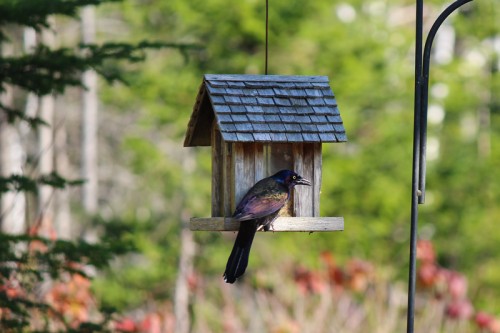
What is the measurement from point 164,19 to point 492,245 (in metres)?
6.08

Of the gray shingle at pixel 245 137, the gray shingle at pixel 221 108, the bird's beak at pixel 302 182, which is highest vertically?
the gray shingle at pixel 221 108

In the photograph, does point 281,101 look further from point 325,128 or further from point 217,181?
point 217,181

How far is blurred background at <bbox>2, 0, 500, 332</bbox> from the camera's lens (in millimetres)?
10117

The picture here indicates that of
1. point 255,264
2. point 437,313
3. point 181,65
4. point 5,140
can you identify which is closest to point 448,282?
point 437,313

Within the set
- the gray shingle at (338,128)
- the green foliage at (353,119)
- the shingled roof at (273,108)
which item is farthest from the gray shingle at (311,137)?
the green foliage at (353,119)

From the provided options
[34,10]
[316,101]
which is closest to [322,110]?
[316,101]

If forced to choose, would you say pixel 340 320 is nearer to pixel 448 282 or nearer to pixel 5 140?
pixel 448 282

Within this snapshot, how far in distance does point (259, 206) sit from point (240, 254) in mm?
241

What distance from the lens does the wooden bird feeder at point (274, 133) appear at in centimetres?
448

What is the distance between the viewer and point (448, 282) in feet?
32.7

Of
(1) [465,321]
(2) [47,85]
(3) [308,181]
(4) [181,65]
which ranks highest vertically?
(4) [181,65]

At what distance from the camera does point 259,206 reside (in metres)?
4.32

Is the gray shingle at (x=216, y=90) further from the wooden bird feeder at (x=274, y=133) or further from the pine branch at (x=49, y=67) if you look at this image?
the pine branch at (x=49, y=67)

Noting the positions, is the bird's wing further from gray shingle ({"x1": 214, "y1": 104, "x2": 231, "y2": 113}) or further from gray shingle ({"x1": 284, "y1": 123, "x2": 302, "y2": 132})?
gray shingle ({"x1": 214, "y1": 104, "x2": 231, "y2": 113})
